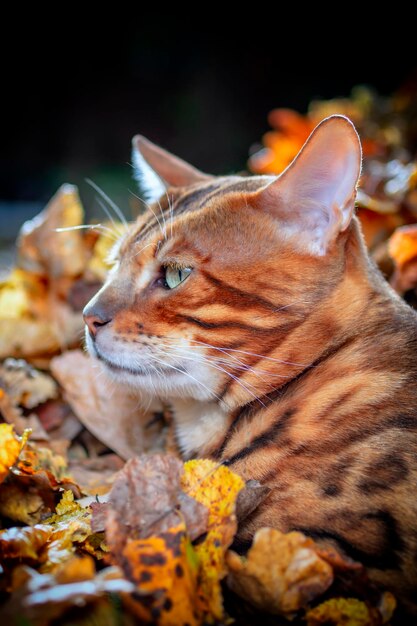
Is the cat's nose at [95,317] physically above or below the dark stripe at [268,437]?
above

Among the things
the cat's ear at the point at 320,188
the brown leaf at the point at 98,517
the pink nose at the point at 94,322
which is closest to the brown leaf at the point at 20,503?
the brown leaf at the point at 98,517

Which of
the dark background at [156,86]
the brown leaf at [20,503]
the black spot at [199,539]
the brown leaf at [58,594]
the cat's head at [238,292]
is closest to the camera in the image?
the brown leaf at [58,594]

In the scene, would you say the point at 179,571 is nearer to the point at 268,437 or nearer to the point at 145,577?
the point at 145,577

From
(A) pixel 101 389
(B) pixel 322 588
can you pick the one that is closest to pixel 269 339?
(B) pixel 322 588

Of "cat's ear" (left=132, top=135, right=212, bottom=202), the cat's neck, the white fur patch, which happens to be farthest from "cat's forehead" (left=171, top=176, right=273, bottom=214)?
the white fur patch

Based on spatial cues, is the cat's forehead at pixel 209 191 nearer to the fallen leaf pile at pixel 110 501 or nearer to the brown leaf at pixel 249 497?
the fallen leaf pile at pixel 110 501

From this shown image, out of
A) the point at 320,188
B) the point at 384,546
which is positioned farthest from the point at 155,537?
the point at 320,188
